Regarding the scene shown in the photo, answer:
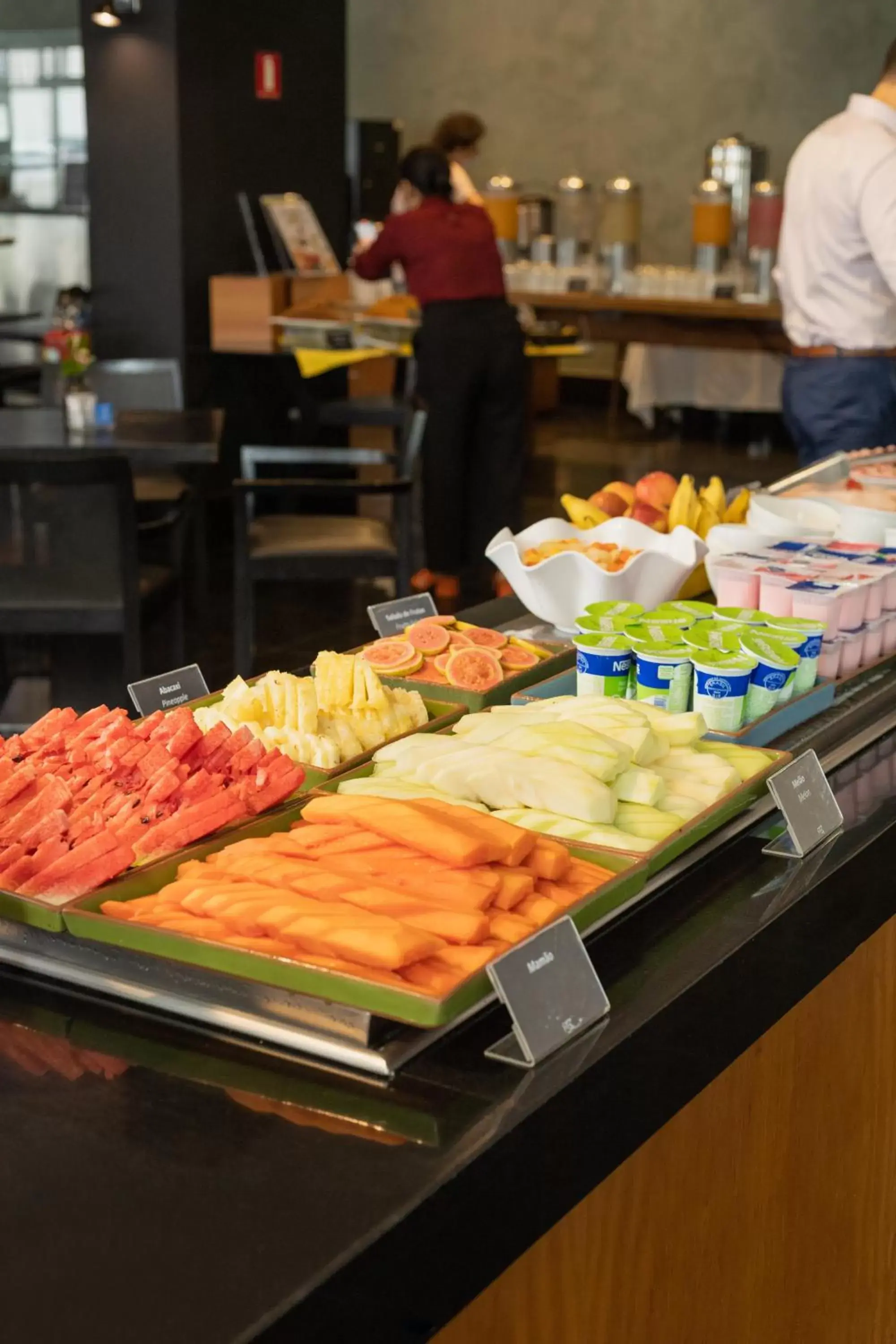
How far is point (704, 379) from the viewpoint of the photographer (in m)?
10.3

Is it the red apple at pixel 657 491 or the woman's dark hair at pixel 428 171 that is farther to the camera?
the woman's dark hair at pixel 428 171

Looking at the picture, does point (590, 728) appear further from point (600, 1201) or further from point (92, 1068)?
point (92, 1068)

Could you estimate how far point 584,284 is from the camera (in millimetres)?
9719

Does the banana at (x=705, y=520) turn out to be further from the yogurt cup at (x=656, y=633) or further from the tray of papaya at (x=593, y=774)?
the tray of papaya at (x=593, y=774)

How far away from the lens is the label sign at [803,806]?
1.56m

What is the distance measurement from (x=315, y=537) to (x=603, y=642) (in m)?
2.72

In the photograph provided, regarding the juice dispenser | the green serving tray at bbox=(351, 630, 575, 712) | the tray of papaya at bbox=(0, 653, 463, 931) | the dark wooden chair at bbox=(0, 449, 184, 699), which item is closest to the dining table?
the dark wooden chair at bbox=(0, 449, 184, 699)

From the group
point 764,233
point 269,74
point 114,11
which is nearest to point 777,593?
point 114,11

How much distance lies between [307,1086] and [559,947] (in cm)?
21

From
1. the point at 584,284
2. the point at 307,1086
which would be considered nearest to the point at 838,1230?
the point at 307,1086

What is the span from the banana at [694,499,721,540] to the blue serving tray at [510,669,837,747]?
0.65 metres

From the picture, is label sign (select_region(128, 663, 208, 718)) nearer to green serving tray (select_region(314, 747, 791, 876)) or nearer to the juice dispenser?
green serving tray (select_region(314, 747, 791, 876))

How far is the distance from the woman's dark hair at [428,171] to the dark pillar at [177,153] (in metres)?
1.25

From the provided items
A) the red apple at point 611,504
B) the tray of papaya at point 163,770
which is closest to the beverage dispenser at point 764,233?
the red apple at point 611,504
